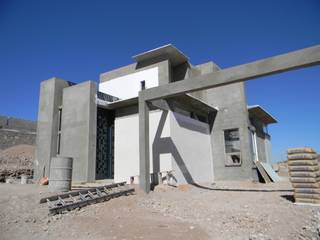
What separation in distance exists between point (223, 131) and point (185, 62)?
4.90 metres

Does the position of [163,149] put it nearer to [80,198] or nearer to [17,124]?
[80,198]

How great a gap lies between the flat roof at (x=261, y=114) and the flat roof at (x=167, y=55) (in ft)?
18.3

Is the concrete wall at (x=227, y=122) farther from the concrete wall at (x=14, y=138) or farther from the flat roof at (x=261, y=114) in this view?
the concrete wall at (x=14, y=138)

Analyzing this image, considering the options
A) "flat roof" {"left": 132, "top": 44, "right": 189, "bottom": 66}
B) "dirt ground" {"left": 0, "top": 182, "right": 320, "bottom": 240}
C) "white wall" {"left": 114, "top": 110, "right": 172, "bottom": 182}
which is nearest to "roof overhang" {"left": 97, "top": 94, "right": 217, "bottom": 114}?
"white wall" {"left": 114, "top": 110, "right": 172, "bottom": 182}

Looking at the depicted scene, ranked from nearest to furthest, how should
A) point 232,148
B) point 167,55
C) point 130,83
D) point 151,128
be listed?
point 151,128, point 167,55, point 232,148, point 130,83

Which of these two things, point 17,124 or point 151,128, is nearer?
point 151,128

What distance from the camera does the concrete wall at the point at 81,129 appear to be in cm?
1260

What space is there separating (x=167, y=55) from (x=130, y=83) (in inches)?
120

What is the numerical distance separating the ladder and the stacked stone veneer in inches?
832

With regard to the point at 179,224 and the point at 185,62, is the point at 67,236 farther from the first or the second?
the point at 185,62

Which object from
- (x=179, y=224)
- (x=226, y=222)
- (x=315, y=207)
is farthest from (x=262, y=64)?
(x=179, y=224)

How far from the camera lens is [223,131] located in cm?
1523

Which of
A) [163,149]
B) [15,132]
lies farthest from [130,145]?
[15,132]

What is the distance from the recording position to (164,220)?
19.6 feet
